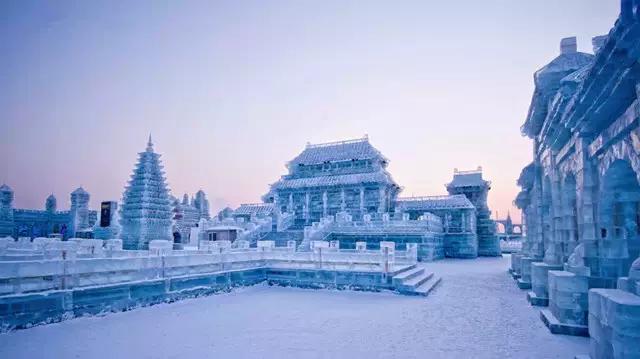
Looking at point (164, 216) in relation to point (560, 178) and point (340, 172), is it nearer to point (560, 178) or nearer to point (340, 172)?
point (340, 172)

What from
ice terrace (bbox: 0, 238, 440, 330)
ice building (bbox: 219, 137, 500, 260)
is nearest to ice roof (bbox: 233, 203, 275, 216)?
ice building (bbox: 219, 137, 500, 260)

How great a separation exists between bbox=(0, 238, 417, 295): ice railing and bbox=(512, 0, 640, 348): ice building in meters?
6.93

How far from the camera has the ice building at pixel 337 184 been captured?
41.1 m

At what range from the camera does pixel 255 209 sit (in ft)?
164

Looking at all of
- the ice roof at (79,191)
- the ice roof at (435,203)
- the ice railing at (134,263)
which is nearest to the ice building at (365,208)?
the ice roof at (435,203)

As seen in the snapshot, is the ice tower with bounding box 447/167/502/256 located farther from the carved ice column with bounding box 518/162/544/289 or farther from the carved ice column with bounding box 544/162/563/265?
the carved ice column with bounding box 544/162/563/265

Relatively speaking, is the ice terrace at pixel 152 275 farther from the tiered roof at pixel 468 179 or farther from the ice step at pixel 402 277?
the tiered roof at pixel 468 179

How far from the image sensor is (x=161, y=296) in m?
13.0

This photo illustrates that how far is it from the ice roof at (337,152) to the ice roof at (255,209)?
6.78m

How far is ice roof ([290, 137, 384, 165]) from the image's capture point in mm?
44688

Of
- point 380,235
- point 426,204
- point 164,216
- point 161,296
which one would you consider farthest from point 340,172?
point 161,296

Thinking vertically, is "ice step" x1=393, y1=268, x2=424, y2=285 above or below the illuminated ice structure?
below

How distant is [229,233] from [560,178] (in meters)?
33.5

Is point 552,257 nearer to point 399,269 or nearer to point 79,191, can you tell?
point 399,269
